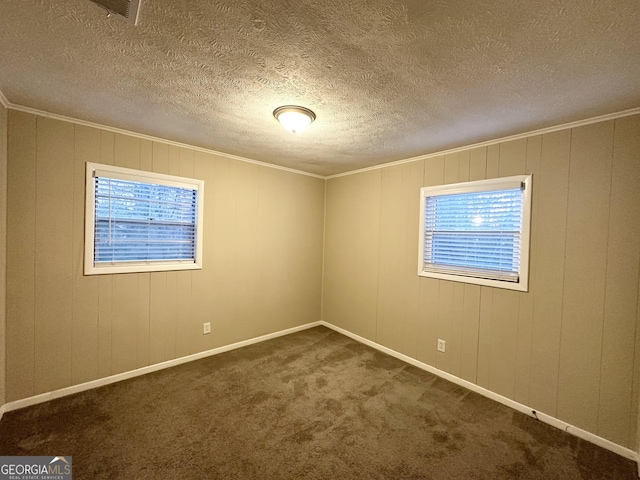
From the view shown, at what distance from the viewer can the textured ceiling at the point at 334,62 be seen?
114cm

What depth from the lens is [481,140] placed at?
8.40 ft

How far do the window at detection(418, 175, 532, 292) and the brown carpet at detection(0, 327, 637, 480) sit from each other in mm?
1175

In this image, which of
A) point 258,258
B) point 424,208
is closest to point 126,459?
point 258,258

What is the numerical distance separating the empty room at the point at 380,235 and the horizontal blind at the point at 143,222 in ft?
0.07

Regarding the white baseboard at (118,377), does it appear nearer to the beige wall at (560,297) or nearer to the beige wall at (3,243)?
the beige wall at (3,243)

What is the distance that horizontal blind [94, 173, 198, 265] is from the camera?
8.39ft

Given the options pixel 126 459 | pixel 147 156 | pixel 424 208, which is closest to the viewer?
pixel 126 459

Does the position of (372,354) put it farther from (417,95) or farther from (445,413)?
(417,95)

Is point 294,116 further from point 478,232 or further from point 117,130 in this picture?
point 478,232

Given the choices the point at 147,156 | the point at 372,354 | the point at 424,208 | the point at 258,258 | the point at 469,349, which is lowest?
the point at 372,354

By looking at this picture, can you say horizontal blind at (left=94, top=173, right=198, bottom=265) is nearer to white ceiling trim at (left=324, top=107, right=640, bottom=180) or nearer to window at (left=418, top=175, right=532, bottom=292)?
white ceiling trim at (left=324, top=107, right=640, bottom=180)

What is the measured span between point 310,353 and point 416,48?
3.19m

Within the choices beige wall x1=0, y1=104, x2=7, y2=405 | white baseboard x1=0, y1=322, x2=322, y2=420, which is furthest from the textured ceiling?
white baseboard x1=0, y1=322, x2=322, y2=420

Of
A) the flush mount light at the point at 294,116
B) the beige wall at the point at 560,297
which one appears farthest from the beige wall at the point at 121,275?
the beige wall at the point at 560,297
